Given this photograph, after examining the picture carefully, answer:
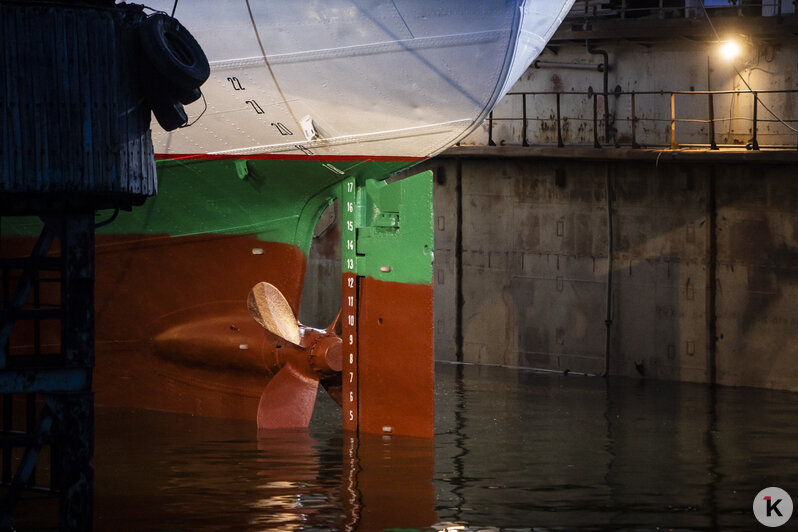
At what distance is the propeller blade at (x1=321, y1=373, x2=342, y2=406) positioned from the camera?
12998 millimetres

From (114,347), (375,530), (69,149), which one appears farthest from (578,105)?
(69,149)

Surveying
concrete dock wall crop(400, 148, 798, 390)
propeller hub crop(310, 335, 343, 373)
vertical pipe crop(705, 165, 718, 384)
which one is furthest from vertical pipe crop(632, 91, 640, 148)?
propeller hub crop(310, 335, 343, 373)

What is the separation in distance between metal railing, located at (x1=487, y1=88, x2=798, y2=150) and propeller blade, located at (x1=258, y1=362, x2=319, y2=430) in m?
5.87

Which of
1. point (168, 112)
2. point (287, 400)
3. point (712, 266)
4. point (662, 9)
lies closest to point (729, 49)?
point (662, 9)

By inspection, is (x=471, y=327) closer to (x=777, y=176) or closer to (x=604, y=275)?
(x=604, y=275)

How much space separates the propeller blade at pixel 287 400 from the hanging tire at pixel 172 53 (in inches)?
186

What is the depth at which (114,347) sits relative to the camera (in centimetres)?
1360

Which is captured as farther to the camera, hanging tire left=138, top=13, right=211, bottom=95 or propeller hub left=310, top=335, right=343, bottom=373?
propeller hub left=310, top=335, right=343, bottom=373

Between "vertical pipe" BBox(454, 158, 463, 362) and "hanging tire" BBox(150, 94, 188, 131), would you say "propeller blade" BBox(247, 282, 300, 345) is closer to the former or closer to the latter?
"hanging tire" BBox(150, 94, 188, 131)

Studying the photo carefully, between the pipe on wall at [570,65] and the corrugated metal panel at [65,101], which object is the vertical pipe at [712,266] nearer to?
the pipe on wall at [570,65]

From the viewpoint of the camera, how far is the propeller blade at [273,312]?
41.5 feet

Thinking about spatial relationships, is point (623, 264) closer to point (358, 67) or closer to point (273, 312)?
point (273, 312)

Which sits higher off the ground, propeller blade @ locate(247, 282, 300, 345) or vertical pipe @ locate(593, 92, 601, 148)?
vertical pipe @ locate(593, 92, 601, 148)

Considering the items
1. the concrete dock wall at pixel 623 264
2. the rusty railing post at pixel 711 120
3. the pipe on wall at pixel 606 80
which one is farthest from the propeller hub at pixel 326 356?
the pipe on wall at pixel 606 80
